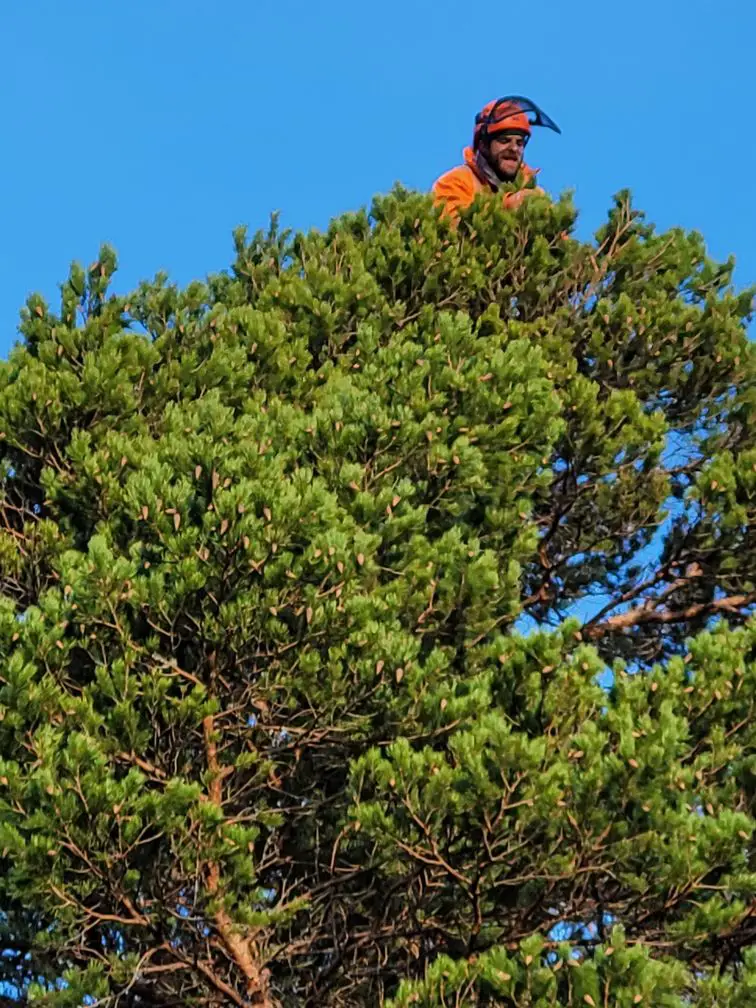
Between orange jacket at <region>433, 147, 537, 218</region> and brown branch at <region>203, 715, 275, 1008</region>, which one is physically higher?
orange jacket at <region>433, 147, 537, 218</region>

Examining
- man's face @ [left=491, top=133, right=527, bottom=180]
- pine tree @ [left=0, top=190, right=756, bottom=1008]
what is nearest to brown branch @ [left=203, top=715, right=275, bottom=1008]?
pine tree @ [left=0, top=190, right=756, bottom=1008]

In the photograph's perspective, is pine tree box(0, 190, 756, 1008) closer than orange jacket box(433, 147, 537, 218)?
Yes

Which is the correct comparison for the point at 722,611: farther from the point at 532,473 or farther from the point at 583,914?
the point at 583,914

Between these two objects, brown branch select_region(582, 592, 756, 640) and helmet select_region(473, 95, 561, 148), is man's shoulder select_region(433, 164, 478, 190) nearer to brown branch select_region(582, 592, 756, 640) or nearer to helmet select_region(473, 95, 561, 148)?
helmet select_region(473, 95, 561, 148)

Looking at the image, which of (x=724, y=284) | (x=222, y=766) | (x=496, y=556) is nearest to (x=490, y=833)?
(x=222, y=766)

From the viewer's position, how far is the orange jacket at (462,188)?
1255 cm

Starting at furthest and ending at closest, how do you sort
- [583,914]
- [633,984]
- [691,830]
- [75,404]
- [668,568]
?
[668,568] → [75,404] → [583,914] → [691,830] → [633,984]

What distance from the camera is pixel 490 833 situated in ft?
23.6

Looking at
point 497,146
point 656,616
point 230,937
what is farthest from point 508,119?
point 230,937

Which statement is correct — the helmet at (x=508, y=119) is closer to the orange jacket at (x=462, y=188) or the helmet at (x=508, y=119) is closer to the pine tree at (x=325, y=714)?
the orange jacket at (x=462, y=188)

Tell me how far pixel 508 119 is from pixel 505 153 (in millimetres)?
330

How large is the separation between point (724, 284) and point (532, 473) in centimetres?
436

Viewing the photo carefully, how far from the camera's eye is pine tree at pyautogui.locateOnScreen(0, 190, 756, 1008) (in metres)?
7.08

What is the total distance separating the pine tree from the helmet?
12.6 ft
